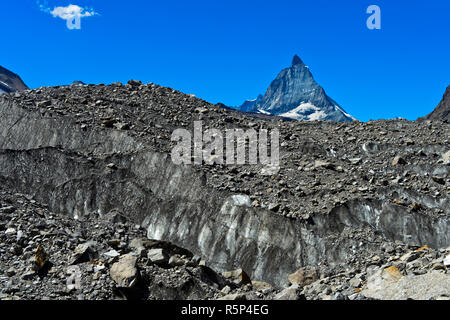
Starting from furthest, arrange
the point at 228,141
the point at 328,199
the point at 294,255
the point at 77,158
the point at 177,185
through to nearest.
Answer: the point at 228,141, the point at 77,158, the point at 177,185, the point at 328,199, the point at 294,255

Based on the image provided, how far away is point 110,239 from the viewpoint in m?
14.4

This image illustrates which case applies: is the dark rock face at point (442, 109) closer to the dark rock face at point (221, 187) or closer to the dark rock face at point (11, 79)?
the dark rock face at point (221, 187)

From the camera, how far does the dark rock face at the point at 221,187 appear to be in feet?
49.4

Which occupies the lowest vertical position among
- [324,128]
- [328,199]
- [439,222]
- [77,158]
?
[439,222]

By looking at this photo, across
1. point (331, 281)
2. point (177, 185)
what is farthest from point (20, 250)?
point (331, 281)

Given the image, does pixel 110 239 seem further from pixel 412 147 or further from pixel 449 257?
pixel 412 147

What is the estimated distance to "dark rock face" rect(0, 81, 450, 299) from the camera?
1505cm

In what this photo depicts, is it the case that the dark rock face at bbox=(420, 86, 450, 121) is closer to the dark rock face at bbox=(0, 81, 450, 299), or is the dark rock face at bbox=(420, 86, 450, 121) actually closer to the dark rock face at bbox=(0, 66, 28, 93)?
the dark rock face at bbox=(0, 81, 450, 299)

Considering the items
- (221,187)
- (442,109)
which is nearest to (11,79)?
(442,109)

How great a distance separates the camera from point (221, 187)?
17922 millimetres

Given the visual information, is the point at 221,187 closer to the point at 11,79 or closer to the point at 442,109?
the point at 442,109

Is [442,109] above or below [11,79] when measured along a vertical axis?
below
